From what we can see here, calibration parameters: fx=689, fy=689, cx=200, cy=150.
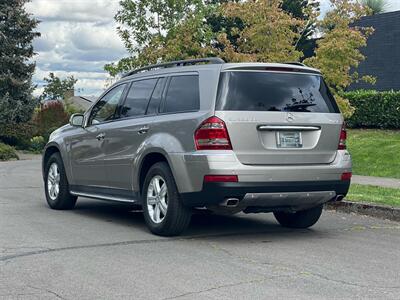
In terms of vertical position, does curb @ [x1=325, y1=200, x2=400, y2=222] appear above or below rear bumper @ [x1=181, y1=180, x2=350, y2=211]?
below

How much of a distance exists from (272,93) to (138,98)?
1983 mm

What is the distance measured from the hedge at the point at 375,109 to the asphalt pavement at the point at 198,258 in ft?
46.3

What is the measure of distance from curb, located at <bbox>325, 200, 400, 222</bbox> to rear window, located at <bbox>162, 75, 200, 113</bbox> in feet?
12.3

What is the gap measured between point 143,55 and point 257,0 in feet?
15.7

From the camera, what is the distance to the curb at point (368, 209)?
977cm

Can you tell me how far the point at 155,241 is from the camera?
7.66m

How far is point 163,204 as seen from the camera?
26.0 feet

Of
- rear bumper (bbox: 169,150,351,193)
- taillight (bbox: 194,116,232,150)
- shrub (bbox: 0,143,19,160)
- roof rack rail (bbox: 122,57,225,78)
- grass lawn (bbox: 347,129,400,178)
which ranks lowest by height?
shrub (bbox: 0,143,19,160)

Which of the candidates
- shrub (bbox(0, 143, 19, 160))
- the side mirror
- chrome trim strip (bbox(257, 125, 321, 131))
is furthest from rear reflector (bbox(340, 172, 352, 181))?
shrub (bbox(0, 143, 19, 160))

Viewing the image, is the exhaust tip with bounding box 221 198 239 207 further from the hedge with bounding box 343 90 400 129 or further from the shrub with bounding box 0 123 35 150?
the shrub with bounding box 0 123 35 150

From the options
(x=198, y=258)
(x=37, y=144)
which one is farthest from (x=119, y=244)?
(x=37, y=144)

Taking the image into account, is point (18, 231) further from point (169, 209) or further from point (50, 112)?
point (50, 112)

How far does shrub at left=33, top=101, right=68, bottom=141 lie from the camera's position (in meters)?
38.0

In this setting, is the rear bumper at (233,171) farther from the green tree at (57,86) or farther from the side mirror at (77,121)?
the green tree at (57,86)
